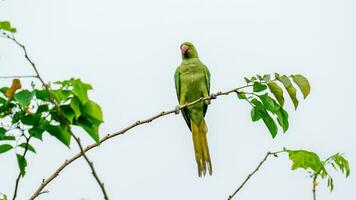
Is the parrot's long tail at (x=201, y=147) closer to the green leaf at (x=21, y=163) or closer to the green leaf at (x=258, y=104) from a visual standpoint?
the green leaf at (x=258, y=104)

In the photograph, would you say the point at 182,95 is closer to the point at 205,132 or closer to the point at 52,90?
the point at 205,132

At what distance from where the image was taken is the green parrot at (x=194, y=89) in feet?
18.3

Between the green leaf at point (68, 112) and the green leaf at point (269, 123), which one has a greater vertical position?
the green leaf at point (68, 112)

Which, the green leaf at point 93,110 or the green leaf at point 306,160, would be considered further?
the green leaf at point 306,160

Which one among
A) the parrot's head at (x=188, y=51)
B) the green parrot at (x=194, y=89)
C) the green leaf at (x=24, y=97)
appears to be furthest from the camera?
the parrot's head at (x=188, y=51)

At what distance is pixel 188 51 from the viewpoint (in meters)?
6.72

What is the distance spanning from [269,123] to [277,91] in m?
0.15

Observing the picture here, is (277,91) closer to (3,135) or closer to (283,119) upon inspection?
(283,119)

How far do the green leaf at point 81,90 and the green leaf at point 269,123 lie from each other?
1099mm

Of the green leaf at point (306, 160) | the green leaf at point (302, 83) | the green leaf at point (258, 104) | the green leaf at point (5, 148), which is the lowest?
the green leaf at point (306, 160)

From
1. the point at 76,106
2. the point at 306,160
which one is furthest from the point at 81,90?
the point at 306,160

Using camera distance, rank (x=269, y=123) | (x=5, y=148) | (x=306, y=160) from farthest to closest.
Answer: (x=269, y=123) < (x=306, y=160) < (x=5, y=148)

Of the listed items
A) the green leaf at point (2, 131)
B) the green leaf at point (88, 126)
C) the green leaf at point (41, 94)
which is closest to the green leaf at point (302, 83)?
the green leaf at point (88, 126)

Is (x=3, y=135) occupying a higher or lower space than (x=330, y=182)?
higher
